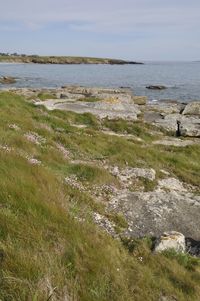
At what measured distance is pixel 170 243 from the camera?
28.7 feet

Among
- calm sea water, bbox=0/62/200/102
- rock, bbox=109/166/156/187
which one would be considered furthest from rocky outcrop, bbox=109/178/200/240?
calm sea water, bbox=0/62/200/102

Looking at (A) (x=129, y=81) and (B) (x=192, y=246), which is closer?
(B) (x=192, y=246)

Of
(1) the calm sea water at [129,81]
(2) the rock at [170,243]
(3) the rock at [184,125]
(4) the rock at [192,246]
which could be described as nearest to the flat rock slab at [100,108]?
(3) the rock at [184,125]

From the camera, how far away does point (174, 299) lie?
259 inches

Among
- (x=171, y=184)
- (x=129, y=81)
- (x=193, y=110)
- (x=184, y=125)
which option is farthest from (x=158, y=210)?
(x=129, y=81)

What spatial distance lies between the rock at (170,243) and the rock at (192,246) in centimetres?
25

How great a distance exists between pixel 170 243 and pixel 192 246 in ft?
3.36

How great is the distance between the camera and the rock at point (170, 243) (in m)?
8.57

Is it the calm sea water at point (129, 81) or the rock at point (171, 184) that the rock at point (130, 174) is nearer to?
the rock at point (171, 184)

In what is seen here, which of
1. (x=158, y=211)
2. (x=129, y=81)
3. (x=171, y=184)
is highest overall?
(x=158, y=211)

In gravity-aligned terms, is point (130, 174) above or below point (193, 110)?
above

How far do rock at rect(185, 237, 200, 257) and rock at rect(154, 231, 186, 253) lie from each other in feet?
0.83

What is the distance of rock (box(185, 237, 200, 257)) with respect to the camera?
9.13 m

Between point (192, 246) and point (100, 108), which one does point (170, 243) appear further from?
point (100, 108)
